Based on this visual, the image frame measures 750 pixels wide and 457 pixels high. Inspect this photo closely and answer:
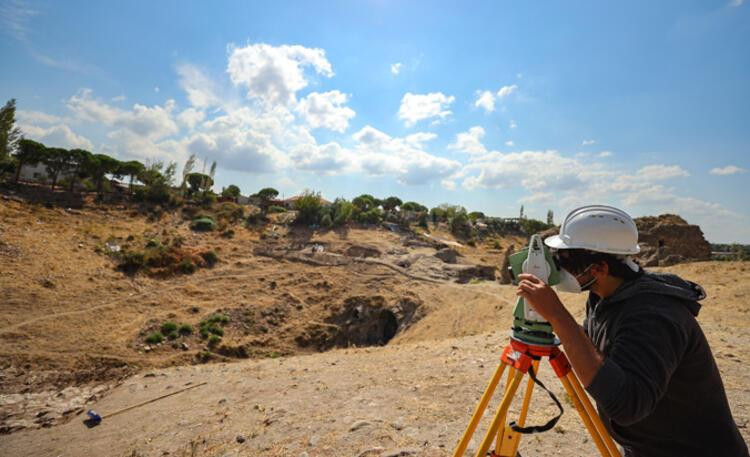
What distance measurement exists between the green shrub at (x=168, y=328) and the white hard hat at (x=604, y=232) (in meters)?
16.9

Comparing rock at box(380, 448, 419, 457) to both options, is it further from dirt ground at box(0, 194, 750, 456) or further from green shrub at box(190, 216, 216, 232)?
green shrub at box(190, 216, 216, 232)

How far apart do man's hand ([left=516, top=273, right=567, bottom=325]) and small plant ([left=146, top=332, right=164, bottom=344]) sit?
16.2 m

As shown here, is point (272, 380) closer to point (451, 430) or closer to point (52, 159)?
point (451, 430)

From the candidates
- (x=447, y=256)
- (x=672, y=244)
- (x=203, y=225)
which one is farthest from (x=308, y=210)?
(x=672, y=244)

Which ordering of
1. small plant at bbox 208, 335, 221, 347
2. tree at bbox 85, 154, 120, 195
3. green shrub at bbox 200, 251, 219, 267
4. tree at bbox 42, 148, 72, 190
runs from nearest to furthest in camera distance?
small plant at bbox 208, 335, 221, 347
green shrub at bbox 200, 251, 219, 267
tree at bbox 42, 148, 72, 190
tree at bbox 85, 154, 120, 195

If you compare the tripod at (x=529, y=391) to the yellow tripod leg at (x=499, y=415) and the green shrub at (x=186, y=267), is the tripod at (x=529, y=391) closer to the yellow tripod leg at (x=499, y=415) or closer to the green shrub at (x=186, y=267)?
the yellow tripod leg at (x=499, y=415)

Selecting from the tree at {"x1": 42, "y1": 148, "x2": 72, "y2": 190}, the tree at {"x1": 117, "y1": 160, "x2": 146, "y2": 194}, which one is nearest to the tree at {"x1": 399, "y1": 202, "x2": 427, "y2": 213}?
the tree at {"x1": 117, "y1": 160, "x2": 146, "y2": 194}

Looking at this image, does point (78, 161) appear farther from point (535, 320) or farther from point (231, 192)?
point (535, 320)

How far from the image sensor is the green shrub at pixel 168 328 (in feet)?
50.0

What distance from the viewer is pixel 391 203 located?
60656 millimetres

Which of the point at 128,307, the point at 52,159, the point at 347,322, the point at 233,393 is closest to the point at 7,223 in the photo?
the point at 128,307

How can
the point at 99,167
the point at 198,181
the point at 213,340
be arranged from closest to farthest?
the point at 213,340 → the point at 99,167 → the point at 198,181

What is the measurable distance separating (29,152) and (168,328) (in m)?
29.0

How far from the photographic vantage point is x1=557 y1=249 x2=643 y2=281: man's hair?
1916 millimetres
